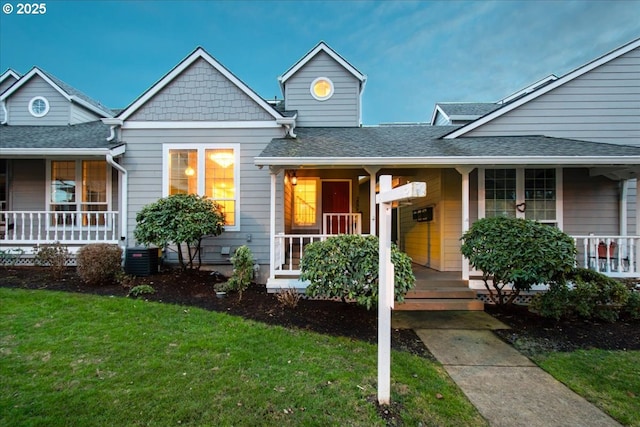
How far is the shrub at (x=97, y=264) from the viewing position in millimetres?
6219

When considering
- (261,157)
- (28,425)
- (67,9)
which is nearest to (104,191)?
(261,157)

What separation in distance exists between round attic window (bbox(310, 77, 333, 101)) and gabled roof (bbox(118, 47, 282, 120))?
8.15 feet

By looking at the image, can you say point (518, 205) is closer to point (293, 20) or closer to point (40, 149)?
point (40, 149)

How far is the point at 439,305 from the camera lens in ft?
20.0

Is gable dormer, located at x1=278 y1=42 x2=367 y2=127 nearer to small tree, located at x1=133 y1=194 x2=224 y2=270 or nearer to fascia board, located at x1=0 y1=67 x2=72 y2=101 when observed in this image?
small tree, located at x1=133 y1=194 x2=224 y2=270

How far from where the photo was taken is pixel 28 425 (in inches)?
95.7

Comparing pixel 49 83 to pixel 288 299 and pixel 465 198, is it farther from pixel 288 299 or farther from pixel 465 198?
pixel 465 198

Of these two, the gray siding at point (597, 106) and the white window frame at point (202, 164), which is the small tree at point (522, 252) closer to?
the gray siding at point (597, 106)

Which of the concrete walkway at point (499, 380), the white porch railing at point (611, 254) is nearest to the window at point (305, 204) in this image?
the concrete walkway at point (499, 380)

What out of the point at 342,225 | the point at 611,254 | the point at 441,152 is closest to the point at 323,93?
the point at 342,225

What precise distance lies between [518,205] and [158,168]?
898 centimetres

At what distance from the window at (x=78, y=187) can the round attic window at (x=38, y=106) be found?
2.90 metres

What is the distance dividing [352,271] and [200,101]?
610cm

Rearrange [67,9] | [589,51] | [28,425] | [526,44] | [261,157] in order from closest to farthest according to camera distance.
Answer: [28,425] → [261,157] → [67,9] → [526,44] → [589,51]
